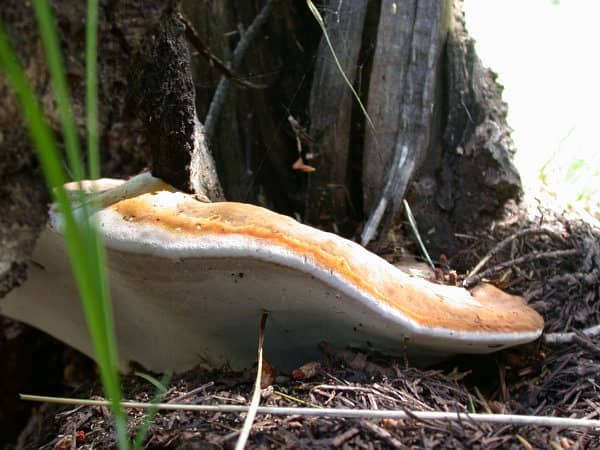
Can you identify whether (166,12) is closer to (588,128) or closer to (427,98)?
(427,98)

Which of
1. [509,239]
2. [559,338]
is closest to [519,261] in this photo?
[509,239]

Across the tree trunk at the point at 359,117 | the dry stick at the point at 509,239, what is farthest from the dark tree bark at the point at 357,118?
the dry stick at the point at 509,239

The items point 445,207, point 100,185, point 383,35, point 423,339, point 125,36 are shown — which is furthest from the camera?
point 445,207

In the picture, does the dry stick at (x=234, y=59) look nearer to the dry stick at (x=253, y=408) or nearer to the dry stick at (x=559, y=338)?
the dry stick at (x=253, y=408)

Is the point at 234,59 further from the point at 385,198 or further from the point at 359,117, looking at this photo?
the point at 385,198

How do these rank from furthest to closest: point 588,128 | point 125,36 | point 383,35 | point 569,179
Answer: point 588,128, point 569,179, point 383,35, point 125,36

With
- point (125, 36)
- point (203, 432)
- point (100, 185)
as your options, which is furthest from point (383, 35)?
point (203, 432)

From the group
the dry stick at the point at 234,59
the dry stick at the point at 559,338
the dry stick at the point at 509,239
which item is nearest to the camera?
the dry stick at the point at 559,338
